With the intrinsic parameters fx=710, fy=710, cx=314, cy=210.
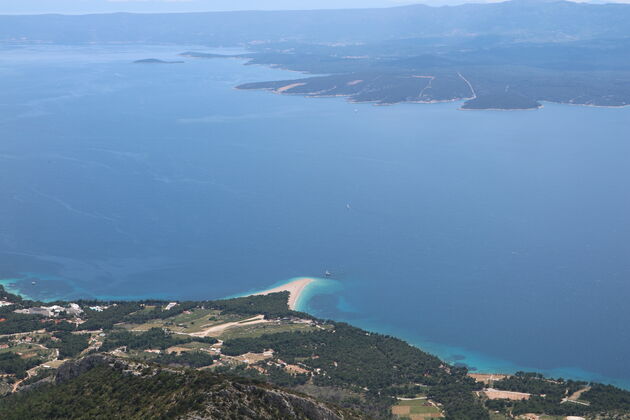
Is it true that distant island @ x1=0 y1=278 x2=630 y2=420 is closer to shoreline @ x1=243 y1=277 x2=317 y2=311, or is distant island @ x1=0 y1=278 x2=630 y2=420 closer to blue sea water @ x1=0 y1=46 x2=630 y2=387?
shoreline @ x1=243 y1=277 x2=317 y2=311

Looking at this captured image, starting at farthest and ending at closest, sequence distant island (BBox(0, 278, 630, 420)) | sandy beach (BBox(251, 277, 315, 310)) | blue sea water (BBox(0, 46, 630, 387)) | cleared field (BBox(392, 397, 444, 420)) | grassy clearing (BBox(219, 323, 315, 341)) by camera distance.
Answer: sandy beach (BBox(251, 277, 315, 310))
blue sea water (BBox(0, 46, 630, 387))
grassy clearing (BBox(219, 323, 315, 341))
cleared field (BBox(392, 397, 444, 420))
distant island (BBox(0, 278, 630, 420))

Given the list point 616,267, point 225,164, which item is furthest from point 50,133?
point 616,267

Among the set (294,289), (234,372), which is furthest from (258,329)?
(294,289)

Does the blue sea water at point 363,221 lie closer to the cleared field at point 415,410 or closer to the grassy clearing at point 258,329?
the grassy clearing at point 258,329

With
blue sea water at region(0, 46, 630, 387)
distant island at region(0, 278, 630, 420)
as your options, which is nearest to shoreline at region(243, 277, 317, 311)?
blue sea water at region(0, 46, 630, 387)

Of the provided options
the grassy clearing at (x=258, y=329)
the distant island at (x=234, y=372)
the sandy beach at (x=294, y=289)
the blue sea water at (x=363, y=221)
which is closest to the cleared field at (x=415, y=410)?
the distant island at (x=234, y=372)

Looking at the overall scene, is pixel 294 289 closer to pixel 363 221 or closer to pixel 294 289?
pixel 294 289

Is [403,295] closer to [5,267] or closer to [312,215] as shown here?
[312,215]
